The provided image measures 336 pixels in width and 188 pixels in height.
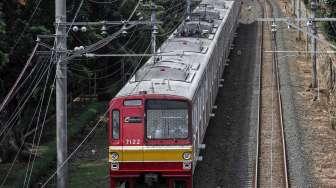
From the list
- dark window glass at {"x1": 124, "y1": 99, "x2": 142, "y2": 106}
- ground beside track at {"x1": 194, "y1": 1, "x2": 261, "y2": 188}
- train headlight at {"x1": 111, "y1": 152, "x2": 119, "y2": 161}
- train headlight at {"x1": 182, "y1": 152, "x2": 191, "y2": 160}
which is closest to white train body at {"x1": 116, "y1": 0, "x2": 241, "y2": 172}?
dark window glass at {"x1": 124, "y1": 99, "x2": 142, "y2": 106}

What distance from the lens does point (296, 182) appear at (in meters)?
18.1

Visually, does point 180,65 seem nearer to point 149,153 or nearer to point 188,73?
point 188,73

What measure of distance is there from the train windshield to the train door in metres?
0.18

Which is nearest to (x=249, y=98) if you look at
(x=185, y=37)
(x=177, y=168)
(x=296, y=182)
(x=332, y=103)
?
(x=332, y=103)

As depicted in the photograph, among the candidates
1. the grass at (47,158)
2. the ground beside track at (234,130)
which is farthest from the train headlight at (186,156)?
the grass at (47,158)

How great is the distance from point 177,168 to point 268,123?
31.5 feet

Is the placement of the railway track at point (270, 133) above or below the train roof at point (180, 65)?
below

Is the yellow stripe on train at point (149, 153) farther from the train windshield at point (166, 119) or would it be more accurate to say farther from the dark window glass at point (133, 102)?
the dark window glass at point (133, 102)

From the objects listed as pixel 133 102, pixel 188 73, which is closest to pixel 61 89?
pixel 133 102

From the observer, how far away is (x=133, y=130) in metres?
15.5

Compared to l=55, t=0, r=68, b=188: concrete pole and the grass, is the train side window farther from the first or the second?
the grass

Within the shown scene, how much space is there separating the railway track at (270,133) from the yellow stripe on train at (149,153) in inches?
117

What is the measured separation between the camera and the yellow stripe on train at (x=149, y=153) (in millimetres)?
15477

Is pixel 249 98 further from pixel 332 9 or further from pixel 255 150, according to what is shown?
pixel 255 150
